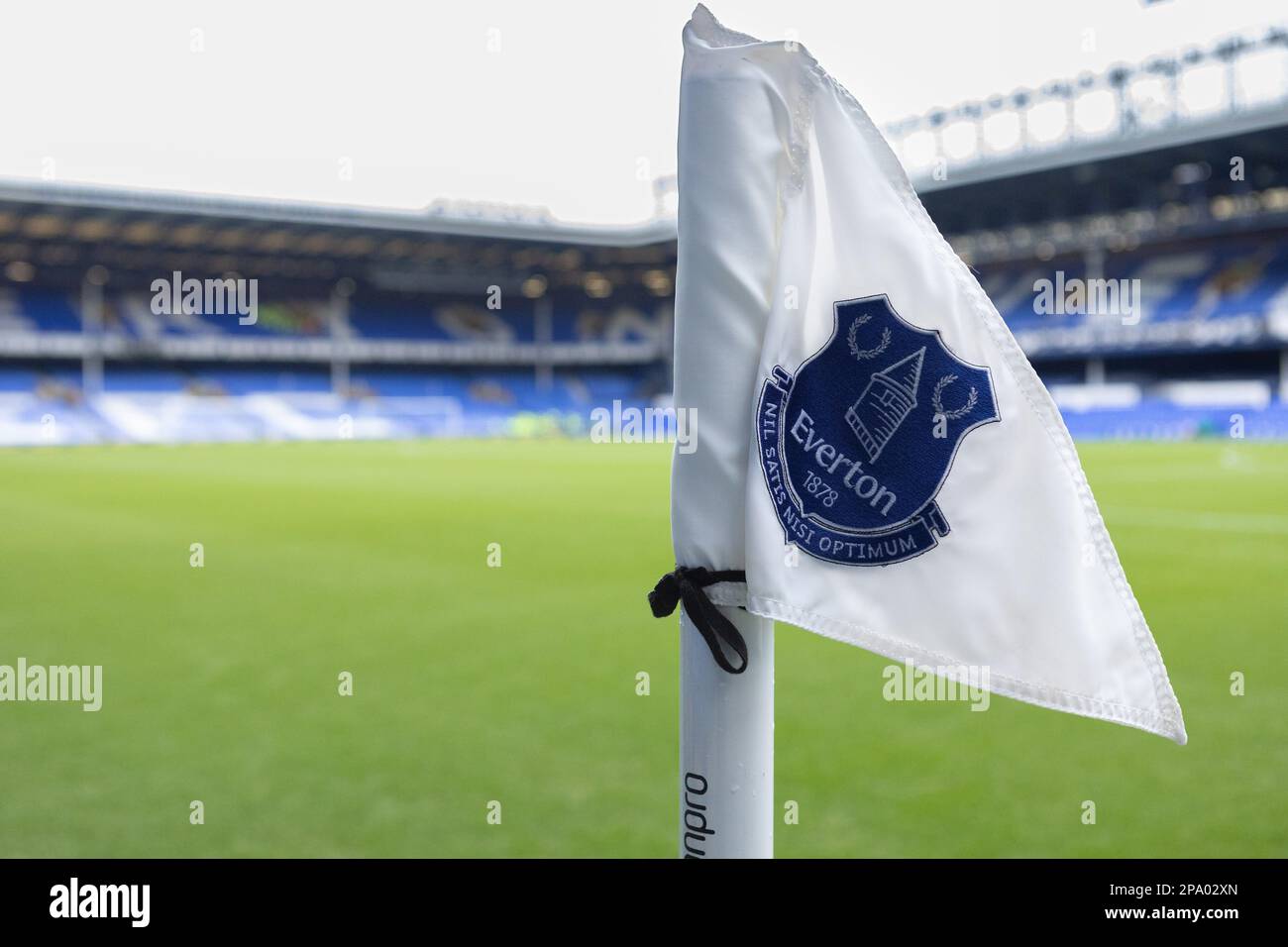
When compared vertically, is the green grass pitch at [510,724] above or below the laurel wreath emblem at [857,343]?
below

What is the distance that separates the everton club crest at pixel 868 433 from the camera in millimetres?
1186

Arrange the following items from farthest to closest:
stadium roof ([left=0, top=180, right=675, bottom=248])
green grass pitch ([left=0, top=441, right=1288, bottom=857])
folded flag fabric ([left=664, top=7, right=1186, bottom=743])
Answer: stadium roof ([left=0, top=180, right=675, bottom=248]) < green grass pitch ([left=0, top=441, right=1288, bottom=857]) < folded flag fabric ([left=664, top=7, right=1186, bottom=743])

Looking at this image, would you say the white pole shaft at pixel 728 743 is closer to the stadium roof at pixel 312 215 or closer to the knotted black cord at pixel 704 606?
the knotted black cord at pixel 704 606

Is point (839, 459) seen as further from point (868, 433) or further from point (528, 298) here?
point (528, 298)

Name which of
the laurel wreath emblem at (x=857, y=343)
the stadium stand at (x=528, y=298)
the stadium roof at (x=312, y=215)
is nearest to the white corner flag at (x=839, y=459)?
the laurel wreath emblem at (x=857, y=343)

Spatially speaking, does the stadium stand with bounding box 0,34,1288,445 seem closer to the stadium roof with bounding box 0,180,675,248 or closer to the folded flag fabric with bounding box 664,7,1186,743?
the stadium roof with bounding box 0,180,675,248

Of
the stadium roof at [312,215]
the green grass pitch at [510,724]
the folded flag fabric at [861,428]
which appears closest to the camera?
the folded flag fabric at [861,428]

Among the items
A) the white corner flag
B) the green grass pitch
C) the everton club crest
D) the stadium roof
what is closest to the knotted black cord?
the white corner flag

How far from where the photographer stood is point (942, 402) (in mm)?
1188

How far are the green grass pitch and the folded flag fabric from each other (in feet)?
7.14

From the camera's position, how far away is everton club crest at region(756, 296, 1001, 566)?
3.89 feet

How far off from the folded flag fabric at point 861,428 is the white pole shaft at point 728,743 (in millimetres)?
84
